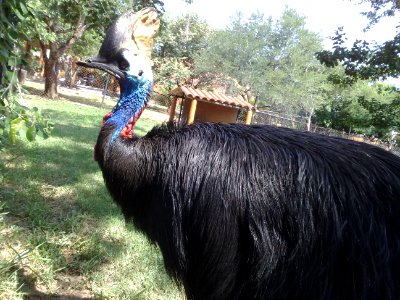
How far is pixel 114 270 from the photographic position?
269 cm

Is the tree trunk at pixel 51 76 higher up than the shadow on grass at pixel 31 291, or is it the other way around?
the tree trunk at pixel 51 76

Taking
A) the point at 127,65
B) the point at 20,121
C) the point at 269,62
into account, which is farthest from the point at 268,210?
the point at 269,62

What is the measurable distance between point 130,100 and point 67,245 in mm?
1348

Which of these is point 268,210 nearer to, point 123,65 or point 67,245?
point 123,65

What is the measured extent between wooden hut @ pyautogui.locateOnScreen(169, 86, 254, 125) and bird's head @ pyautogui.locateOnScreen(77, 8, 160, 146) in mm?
6874

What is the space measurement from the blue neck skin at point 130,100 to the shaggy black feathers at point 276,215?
32cm

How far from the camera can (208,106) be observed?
31.7 ft

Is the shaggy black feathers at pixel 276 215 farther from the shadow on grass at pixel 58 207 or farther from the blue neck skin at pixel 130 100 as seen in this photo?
the shadow on grass at pixel 58 207

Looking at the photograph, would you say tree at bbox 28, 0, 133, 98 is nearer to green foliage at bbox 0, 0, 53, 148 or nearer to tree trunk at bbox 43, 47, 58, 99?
tree trunk at bbox 43, 47, 58, 99

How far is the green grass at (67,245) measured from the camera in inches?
95.7

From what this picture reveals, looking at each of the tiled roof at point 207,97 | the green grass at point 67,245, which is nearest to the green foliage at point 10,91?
the green grass at point 67,245

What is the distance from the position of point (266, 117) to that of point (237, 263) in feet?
38.2

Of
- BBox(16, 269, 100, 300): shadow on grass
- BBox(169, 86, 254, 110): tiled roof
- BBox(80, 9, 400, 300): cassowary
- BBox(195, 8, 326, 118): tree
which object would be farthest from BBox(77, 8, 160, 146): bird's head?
BBox(195, 8, 326, 118): tree

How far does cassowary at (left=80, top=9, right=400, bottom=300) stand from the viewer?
1.45 metres
